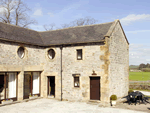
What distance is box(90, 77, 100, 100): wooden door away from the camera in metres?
16.2

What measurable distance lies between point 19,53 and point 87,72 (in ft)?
22.9

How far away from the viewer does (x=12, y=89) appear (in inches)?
628

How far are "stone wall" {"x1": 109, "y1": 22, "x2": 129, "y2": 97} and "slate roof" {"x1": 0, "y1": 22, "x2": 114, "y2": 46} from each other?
1.38 metres

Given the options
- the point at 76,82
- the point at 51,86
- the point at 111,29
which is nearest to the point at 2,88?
the point at 51,86

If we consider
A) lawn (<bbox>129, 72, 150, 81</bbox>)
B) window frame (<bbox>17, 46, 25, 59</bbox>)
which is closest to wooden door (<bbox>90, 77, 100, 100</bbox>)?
window frame (<bbox>17, 46, 25, 59</bbox>)

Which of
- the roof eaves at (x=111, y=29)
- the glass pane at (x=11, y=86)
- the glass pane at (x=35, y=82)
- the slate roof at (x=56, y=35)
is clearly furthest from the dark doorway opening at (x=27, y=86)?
the roof eaves at (x=111, y=29)

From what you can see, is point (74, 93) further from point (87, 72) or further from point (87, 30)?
point (87, 30)

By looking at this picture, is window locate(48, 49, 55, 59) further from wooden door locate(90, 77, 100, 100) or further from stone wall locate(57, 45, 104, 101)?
wooden door locate(90, 77, 100, 100)

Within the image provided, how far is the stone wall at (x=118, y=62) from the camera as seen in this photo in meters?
16.6

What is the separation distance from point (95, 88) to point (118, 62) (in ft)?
13.1

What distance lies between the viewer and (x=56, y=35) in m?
20.2

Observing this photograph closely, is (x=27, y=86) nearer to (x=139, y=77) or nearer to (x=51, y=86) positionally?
(x=51, y=86)

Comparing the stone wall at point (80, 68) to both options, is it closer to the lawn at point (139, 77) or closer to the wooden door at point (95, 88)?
the wooden door at point (95, 88)

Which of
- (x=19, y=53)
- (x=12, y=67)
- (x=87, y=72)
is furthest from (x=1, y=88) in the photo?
(x=87, y=72)
